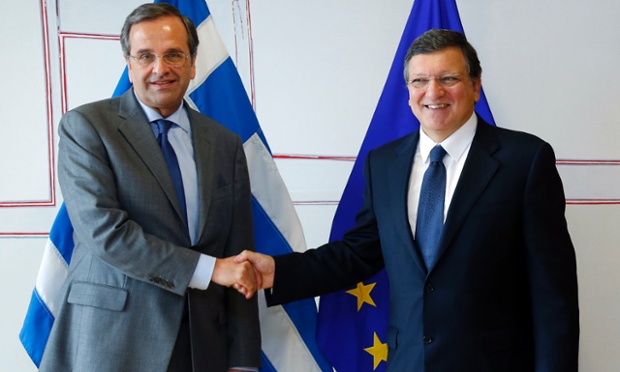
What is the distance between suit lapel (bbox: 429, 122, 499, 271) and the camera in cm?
169

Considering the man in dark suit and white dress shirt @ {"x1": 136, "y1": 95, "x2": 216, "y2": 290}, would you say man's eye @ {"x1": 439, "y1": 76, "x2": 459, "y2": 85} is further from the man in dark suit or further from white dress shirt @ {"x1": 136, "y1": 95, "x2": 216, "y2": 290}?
white dress shirt @ {"x1": 136, "y1": 95, "x2": 216, "y2": 290}

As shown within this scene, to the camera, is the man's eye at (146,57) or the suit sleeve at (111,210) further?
the man's eye at (146,57)

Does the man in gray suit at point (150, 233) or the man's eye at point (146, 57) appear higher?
the man's eye at point (146, 57)

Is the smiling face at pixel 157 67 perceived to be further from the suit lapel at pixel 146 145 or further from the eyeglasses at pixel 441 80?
the eyeglasses at pixel 441 80

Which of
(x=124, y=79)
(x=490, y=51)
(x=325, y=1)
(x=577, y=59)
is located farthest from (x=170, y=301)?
(x=577, y=59)

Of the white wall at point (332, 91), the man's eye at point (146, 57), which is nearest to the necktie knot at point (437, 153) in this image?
the man's eye at point (146, 57)

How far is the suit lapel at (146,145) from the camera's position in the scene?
1653 mm

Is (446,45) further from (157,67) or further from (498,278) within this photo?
(157,67)

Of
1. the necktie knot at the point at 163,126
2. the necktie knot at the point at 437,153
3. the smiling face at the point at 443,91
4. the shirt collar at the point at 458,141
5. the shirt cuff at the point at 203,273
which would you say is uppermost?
the smiling face at the point at 443,91

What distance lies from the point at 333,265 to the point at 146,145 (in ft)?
2.25

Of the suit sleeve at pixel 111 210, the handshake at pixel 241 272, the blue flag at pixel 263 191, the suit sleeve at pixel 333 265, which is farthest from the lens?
the blue flag at pixel 263 191

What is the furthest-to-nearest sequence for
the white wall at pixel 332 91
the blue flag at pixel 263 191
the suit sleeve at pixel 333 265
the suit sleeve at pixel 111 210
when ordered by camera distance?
the white wall at pixel 332 91
the blue flag at pixel 263 191
the suit sleeve at pixel 333 265
the suit sleeve at pixel 111 210

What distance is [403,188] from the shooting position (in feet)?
5.94

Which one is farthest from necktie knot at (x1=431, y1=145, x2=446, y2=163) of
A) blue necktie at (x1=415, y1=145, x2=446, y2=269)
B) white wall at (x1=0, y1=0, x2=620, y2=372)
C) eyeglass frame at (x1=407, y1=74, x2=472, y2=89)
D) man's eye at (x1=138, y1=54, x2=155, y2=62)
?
white wall at (x1=0, y1=0, x2=620, y2=372)
